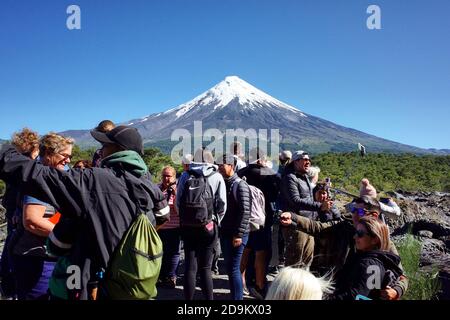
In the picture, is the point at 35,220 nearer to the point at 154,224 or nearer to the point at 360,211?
the point at 154,224

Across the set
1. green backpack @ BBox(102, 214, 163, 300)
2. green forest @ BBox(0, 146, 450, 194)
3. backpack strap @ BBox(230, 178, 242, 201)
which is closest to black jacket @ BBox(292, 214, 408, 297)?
backpack strap @ BBox(230, 178, 242, 201)

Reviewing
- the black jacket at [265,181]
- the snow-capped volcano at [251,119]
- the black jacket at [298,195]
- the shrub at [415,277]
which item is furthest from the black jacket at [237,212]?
the snow-capped volcano at [251,119]

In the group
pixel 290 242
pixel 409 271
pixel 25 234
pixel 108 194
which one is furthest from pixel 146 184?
pixel 409 271

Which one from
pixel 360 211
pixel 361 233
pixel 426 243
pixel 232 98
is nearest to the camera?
pixel 361 233

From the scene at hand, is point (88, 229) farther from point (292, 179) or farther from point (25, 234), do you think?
point (292, 179)

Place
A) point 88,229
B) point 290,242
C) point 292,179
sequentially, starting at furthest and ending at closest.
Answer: point 292,179, point 290,242, point 88,229

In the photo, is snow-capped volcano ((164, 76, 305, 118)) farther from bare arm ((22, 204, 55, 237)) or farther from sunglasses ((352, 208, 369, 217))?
bare arm ((22, 204, 55, 237))

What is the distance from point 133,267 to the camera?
79.0 inches

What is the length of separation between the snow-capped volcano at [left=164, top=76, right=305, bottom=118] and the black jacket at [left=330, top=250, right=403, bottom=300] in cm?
16533

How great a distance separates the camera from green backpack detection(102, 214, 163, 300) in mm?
2004

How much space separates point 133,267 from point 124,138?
0.68 meters

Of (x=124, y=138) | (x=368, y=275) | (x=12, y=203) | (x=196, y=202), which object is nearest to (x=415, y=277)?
(x=368, y=275)

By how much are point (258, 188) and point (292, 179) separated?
24.6 inches

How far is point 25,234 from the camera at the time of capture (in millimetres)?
2566
